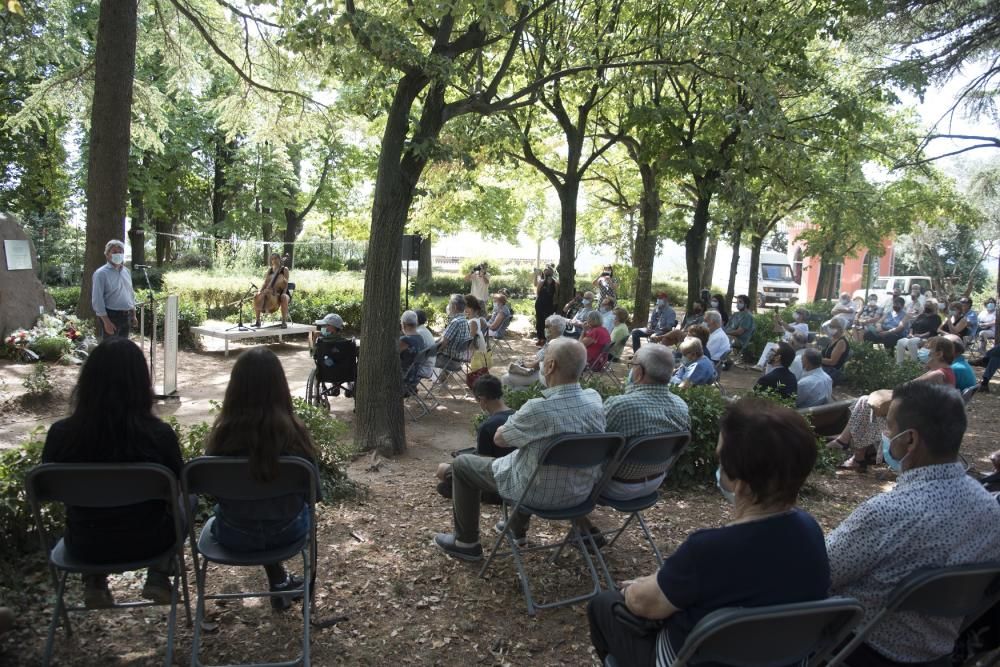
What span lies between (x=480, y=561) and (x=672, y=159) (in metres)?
10.4

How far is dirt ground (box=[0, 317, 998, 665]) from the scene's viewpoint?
10.2 ft

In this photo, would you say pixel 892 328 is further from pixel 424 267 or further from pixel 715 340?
pixel 424 267

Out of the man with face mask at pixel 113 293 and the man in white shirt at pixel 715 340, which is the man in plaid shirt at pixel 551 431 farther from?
the man in white shirt at pixel 715 340

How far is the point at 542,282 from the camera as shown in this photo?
15023mm

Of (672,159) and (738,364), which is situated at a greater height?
(672,159)

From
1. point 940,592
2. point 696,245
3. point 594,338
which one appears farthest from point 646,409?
point 696,245

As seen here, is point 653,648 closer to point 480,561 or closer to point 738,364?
point 480,561

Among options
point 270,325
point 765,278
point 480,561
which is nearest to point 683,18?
point 270,325

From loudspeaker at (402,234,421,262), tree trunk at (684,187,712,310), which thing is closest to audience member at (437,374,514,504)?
loudspeaker at (402,234,421,262)

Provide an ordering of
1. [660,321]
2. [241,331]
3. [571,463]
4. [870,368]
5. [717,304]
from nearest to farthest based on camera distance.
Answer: [571,463], [870,368], [241,331], [660,321], [717,304]

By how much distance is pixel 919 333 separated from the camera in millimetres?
13141

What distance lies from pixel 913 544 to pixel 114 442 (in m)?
2.85

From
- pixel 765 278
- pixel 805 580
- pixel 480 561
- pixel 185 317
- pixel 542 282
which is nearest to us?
pixel 805 580

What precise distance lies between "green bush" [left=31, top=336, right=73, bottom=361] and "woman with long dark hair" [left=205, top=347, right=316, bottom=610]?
7.77 metres
